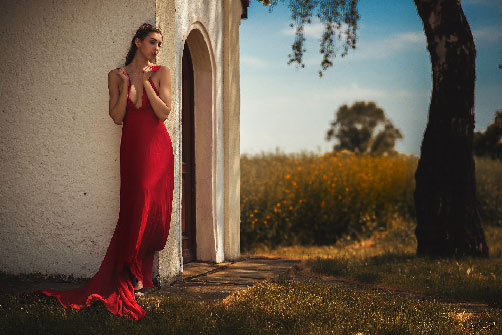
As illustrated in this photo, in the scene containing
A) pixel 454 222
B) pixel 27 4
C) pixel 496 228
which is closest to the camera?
pixel 27 4

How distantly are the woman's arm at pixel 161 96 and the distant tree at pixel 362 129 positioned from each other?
34.3 m

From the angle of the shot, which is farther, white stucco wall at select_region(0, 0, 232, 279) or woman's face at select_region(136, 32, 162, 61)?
white stucco wall at select_region(0, 0, 232, 279)

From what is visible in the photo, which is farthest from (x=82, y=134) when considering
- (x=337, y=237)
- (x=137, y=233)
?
(x=337, y=237)

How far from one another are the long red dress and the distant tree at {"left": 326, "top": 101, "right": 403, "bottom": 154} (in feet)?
113

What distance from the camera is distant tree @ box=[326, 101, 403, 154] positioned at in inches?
1527

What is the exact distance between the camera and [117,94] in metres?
4.78

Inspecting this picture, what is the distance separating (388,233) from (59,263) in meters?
8.77

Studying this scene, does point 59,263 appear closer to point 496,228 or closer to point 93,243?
point 93,243

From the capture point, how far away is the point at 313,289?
215 inches

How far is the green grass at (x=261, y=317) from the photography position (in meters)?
3.98

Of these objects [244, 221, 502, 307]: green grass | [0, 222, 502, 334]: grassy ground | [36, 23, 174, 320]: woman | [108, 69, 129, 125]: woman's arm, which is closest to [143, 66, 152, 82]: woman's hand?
[36, 23, 174, 320]: woman

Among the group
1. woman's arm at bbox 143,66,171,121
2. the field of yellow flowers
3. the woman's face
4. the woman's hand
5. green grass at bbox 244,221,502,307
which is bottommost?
green grass at bbox 244,221,502,307

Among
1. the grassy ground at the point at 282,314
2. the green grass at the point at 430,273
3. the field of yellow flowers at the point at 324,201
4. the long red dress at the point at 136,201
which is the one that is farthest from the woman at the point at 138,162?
the field of yellow flowers at the point at 324,201

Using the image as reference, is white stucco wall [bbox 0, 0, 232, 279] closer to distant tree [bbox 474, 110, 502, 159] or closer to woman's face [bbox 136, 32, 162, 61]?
woman's face [bbox 136, 32, 162, 61]
